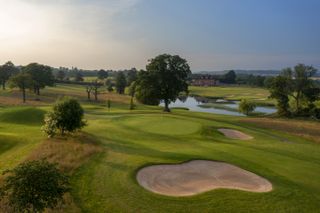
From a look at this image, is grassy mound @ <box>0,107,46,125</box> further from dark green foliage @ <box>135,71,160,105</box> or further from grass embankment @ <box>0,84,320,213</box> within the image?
dark green foliage @ <box>135,71,160,105</box>

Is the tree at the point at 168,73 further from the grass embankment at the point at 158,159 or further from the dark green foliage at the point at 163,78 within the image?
the grass embankment at the point at 158,159

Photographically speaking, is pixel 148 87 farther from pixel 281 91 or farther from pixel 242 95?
pixel 242 95

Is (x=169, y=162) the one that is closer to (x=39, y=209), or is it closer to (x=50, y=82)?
(x=39, y=209)

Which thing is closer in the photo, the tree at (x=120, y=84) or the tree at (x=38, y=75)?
the tree at (x=38, y=75)

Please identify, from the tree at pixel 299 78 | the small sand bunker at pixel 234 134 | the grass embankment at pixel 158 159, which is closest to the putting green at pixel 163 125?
the grass embankment at pixel 158 159

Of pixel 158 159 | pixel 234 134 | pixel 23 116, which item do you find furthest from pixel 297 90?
pixel 158 159

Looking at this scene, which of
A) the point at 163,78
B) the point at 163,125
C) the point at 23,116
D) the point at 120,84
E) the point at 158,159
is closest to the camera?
the point at 158,159

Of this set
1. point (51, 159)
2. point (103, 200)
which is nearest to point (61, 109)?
point (51, 159)
